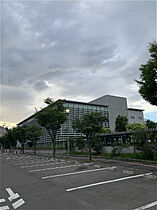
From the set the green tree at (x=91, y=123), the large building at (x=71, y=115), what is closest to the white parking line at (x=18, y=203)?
the green tree at (x=91, y=123)

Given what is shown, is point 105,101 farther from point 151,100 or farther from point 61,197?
point 61,197

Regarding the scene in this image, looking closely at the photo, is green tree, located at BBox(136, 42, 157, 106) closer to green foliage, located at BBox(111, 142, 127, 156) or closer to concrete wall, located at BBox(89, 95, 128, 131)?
green foliage, located at BBox(111, 142, 127, 156)

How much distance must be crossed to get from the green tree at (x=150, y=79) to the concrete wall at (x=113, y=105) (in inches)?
1814

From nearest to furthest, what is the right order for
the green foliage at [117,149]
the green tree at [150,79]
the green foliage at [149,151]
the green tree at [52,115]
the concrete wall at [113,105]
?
the green tree at [150,79] → the green foliage at [149,151] → the green foliage at [117,149] → the green tree at [52,115] → the concrete wall at [113,105]

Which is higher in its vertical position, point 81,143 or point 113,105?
point 113,105

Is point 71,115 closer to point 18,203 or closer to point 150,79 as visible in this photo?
point 150,79

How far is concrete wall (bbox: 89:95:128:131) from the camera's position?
192 ft

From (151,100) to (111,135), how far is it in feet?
55.9

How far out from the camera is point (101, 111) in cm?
5519

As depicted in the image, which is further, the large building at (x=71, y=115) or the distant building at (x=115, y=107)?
the distant building at (x=115, y=107)

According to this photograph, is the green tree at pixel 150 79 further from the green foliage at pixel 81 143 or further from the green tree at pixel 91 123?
the green foliage at pixel 81 143

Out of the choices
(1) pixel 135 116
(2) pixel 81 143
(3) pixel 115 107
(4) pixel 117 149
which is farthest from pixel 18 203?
(1) pixel 135 116

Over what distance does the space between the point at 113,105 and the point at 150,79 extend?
4909 cm

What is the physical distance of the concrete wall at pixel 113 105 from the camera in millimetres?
58531
